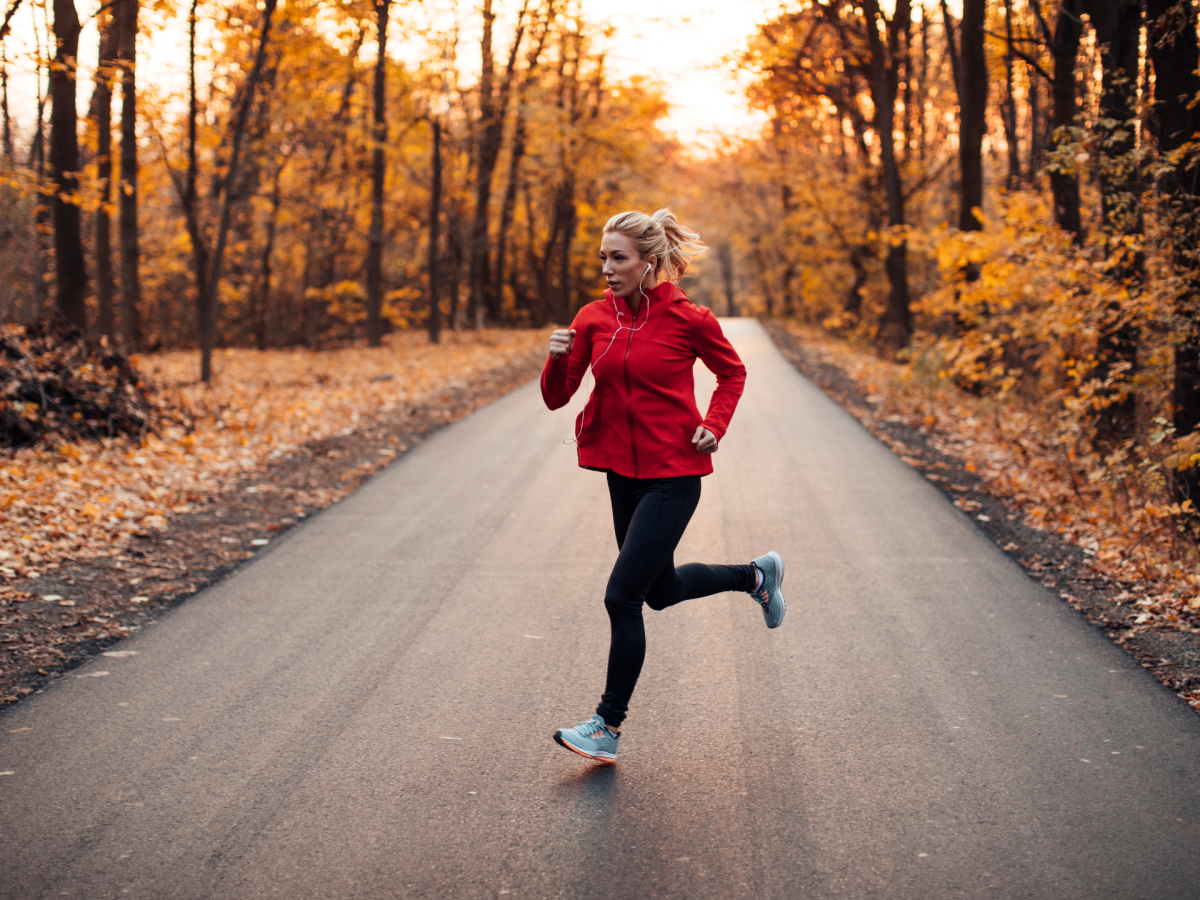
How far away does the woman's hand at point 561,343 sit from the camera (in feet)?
12.2

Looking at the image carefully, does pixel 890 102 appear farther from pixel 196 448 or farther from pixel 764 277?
pixel 764 277

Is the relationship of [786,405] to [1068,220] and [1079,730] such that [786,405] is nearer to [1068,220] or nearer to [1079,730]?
[1068,220]

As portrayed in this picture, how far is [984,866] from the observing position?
3.01 m

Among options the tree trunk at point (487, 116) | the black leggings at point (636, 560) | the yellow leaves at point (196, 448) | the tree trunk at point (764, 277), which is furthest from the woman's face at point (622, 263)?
the tree trunk at point (764, 277)

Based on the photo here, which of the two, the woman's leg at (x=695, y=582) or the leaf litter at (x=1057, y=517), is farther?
the leaf litter at (x=1057, y=517)

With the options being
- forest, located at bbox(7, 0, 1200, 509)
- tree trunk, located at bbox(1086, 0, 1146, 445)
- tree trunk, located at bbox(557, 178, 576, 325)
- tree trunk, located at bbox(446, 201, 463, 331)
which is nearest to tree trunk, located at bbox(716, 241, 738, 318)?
forest, located at bbox(7, 0, 1200, 509)

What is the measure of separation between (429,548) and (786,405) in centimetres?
889

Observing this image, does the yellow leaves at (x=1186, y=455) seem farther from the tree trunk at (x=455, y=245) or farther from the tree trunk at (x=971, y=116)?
the tree trunk at (x=455, y=245)

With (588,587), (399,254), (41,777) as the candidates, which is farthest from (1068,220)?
(399,254)

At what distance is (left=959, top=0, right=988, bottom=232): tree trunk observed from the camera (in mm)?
15125

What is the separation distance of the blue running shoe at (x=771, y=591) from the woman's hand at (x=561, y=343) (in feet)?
4.59

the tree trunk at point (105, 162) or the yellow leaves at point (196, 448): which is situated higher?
the tree trunk at point (105, 162)

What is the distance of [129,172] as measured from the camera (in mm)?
16219

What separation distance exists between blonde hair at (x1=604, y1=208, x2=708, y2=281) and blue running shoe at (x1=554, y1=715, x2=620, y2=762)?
1.78 meters
